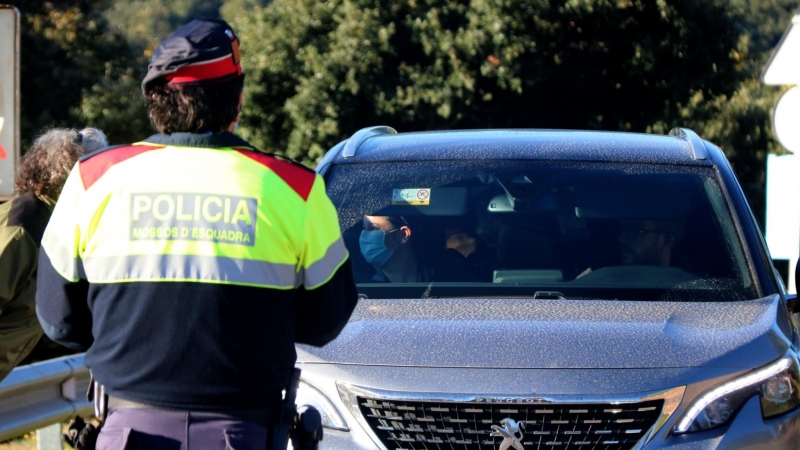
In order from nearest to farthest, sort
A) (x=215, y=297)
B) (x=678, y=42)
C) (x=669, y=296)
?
(x=215, y=297) → (x=669, y=296) → (x=678, y=42)

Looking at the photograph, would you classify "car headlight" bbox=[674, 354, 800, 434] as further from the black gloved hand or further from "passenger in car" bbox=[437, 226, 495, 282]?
the black gloved hand

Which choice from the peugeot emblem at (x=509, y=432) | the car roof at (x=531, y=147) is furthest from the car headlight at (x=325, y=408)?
the car roof at (x=531, y=147)

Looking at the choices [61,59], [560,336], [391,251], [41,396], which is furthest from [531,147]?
[61,59]

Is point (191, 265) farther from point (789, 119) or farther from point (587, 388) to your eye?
point (789, 119)

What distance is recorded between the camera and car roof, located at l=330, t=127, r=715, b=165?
14.5ft

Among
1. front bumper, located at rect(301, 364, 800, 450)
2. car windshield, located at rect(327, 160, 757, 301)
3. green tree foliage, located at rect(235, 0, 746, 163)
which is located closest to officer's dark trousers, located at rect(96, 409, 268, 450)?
front bumper, located at rect(301, 364, 800, 450)

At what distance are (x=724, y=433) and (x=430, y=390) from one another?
2.65 feet

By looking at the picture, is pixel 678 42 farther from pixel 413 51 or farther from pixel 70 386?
pixel 70 386

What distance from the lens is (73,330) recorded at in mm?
2555

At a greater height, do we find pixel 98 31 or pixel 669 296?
pixel 669 296

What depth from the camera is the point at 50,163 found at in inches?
171

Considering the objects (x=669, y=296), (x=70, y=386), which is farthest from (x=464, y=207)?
(x=70, y=386)

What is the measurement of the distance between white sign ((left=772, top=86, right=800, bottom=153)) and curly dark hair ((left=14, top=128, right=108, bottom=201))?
463 centimetres

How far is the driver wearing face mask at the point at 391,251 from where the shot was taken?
4.09 metres
